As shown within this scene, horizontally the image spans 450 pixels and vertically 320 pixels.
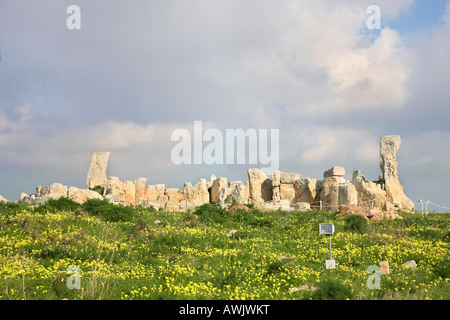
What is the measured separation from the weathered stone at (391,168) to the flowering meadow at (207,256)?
1475cm

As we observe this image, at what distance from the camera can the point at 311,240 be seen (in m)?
16.0

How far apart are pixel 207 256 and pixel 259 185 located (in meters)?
27.9

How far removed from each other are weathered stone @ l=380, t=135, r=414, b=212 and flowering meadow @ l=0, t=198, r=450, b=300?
581 inches

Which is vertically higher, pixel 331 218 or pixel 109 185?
pixel 109 185

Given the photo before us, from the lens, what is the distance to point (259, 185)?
1567 inches

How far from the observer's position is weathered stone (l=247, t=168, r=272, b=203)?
39.4 m

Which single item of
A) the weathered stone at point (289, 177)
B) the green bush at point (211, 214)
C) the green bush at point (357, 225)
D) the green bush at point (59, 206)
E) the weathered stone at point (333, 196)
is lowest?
the green bush at point (357, 225)

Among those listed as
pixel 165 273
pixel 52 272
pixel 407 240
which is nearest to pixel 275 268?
pixel 165 273

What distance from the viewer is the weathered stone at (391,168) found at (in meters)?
35.1

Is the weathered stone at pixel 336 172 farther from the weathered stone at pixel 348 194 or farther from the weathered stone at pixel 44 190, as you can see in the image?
the weathered stone at pixel 44 190

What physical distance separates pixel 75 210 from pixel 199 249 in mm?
9349

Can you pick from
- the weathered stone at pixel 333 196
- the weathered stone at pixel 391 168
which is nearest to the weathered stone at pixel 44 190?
the weathered stone at pixel 333 196
